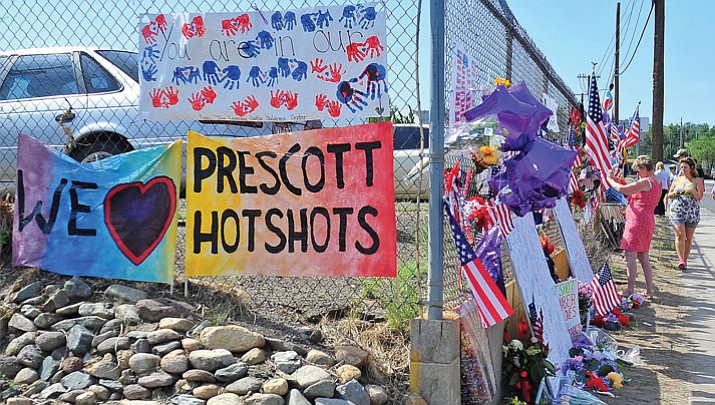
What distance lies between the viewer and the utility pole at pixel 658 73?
2014 centimetres

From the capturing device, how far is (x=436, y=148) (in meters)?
4.14

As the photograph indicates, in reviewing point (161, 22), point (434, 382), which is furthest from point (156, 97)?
point (434, 382)

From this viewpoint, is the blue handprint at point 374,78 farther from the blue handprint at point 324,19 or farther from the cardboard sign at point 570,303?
the cardboard sign at point 570,303

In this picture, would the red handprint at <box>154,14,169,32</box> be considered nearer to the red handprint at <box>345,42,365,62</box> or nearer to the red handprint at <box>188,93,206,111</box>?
the red handprint at <box>188,93,206,111</box>

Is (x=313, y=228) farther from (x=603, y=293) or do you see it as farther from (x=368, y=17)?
(x=603, y=293)

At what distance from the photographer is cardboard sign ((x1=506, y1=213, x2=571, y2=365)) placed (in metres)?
5.16

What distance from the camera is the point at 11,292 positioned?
4824mm

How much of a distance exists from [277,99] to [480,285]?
1739 millimetres

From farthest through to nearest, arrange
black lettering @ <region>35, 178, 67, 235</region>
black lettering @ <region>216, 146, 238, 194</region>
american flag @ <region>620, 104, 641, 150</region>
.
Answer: american flag @ <region>620, 104, 641, 150</region>
black lettering @ <region>35, 178, 67, 235</region>
black lettering @ <region>216, 146, 238, 194</region>

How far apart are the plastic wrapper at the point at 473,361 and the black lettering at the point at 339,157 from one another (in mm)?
1059

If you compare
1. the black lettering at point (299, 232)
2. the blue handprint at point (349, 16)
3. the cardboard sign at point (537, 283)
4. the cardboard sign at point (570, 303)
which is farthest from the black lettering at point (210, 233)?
the cardboard sign at point (570, 303)

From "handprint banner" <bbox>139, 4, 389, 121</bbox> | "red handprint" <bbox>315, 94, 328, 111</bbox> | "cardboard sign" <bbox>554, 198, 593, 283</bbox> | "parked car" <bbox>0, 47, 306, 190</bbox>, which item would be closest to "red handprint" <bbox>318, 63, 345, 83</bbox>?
"handprint banner" <bbox>139, 4, 389, 121</bbox>

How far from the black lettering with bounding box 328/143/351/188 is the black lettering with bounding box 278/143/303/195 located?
0.74 feet

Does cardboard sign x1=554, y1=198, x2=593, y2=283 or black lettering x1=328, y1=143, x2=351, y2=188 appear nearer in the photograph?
black lettering x1=328, y1=143, x2=351, y2=188
